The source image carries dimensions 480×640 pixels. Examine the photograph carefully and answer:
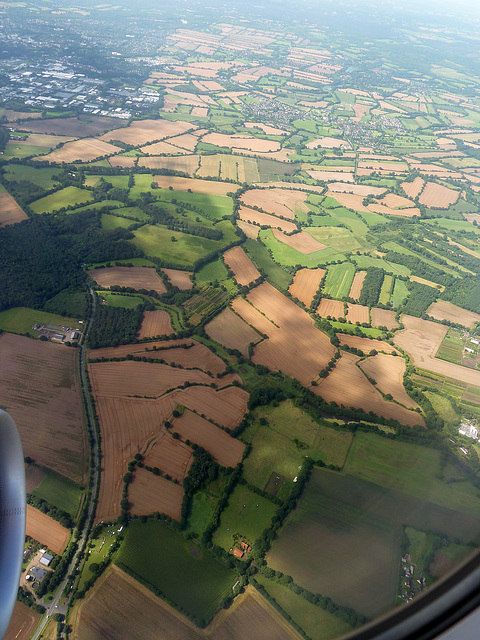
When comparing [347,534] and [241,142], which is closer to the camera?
[347,534]

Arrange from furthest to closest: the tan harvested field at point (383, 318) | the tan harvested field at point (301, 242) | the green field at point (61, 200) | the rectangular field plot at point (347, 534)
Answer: the green field at point (61, 200), the tan harvested field at point (301, 242), the tan harvested field at point (383, 318), the rectangular field plot at point (347, 534)

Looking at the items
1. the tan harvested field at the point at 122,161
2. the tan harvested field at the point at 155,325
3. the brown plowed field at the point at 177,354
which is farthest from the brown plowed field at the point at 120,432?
the tan harvested field at the point at 122,161

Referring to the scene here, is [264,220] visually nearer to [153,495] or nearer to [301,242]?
[301,242]

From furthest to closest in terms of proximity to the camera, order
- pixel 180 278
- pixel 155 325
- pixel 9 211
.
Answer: pixel 9 211 < pixel 180 278 < pixel 155 325

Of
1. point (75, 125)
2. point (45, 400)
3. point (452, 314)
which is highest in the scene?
point (75, 125)

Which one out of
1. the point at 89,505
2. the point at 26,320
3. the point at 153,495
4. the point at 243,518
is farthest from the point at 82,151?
the point at 243,518

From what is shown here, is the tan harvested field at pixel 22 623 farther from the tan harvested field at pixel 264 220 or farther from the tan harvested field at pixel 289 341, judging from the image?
the tan harvested field at pixel 264 220

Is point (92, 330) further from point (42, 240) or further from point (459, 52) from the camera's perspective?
point (459, 52)

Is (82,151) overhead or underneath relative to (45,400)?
overhead
